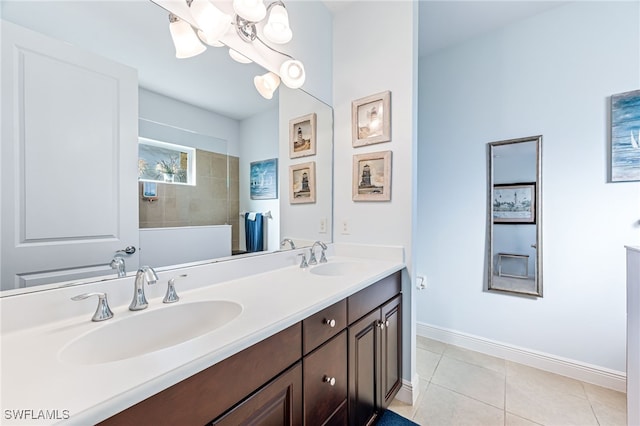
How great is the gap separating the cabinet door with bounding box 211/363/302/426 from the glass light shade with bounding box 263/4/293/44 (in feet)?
4.92

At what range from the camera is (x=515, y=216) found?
79.4 inches

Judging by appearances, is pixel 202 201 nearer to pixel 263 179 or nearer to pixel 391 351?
pixel 263 179

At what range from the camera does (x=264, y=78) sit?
4.90ft

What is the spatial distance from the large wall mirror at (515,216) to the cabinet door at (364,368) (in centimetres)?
135

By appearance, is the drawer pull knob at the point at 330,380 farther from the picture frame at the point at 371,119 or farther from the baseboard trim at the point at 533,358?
the baseboard trim at the point at 533,358

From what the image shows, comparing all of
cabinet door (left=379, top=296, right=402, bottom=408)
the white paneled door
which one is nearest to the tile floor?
cabinet door (left=379, top=296, right=402, bottom=408)

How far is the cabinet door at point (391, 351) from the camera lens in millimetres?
1421

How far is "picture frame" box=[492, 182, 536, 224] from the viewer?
1956mm

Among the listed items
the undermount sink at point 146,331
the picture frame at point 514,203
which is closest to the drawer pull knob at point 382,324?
the undermount sink at point 146,331

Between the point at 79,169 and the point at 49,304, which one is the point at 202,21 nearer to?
the point at 79,169

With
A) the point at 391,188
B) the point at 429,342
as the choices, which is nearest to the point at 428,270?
the point at 429,342

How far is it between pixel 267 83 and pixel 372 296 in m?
1.31

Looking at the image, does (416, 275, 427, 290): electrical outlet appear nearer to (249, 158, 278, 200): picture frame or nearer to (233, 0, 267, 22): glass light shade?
(249, 158, 278, 200): picture frame

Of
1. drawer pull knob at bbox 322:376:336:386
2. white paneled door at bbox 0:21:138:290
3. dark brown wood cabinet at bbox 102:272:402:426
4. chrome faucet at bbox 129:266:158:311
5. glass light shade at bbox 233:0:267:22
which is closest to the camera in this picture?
dark brown wood cabinet at bbox 102:272:402:426
